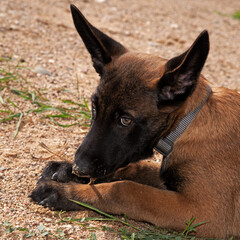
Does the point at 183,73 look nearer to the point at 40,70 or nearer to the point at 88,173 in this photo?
the point at 88,173

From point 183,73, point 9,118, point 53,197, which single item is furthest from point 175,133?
point 9,118

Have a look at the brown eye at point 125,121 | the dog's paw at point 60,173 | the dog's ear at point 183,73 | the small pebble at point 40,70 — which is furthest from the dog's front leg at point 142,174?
the small pebble at point 40,70

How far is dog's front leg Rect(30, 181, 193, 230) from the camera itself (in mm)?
3710

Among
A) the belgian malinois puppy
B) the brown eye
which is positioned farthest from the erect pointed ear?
the brown eye

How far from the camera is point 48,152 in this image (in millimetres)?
4625

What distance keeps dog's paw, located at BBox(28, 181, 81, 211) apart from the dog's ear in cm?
130

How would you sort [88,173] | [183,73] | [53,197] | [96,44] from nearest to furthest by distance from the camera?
1. [183,73]
2. [88,173]
3. [53,197]
4. [96,44]

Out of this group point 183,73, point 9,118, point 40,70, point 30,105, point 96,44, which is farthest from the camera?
point 40,70

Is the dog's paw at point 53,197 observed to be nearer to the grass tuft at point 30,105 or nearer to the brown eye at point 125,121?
the brown eye at point 125,121

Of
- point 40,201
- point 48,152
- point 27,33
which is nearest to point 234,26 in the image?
point 27,33

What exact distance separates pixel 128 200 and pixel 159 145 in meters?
0.66

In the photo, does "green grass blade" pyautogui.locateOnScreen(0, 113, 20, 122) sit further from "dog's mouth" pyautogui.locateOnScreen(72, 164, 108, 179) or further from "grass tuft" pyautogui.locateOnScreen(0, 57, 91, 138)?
"dog's mouth" pyautogui.locateOnScreen(72, 164, 108, 179)

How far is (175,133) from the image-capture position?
3975mm

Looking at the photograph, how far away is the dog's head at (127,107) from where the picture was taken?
3689 millimetres
